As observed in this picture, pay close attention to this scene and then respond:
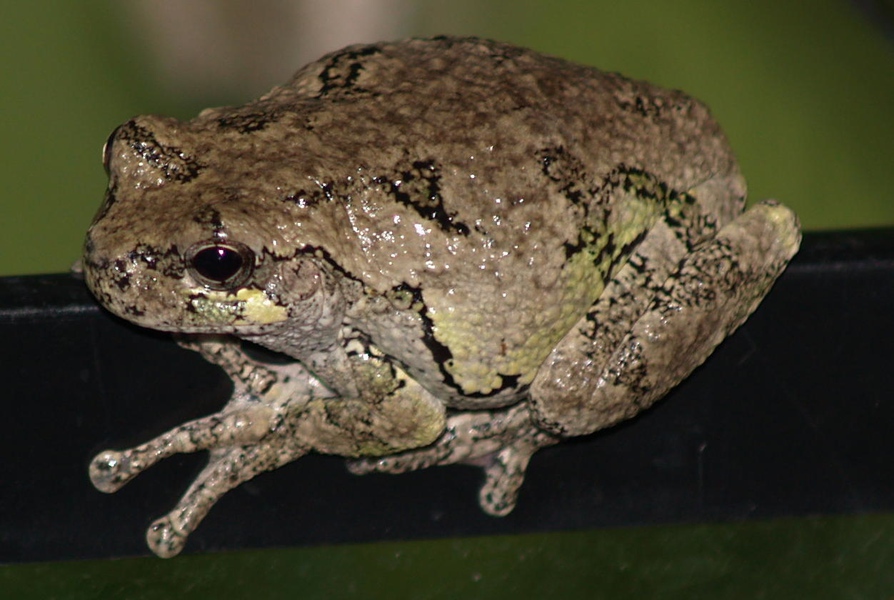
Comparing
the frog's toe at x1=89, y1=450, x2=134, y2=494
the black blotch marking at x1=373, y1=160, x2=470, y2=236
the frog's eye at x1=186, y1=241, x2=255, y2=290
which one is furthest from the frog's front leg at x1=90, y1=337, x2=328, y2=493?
the black blotch marking at x1=373, y1=160, x2=470, y2=236

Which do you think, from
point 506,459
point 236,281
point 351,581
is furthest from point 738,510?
point 351,581

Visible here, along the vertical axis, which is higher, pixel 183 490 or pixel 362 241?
pixel 362 241

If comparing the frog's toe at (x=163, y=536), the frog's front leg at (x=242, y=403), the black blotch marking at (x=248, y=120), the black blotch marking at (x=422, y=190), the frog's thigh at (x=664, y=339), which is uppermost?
the black blotch marking at (x=248, y=120)

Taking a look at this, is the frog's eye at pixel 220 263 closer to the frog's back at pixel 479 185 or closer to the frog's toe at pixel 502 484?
the frog's back at pixel 479 185

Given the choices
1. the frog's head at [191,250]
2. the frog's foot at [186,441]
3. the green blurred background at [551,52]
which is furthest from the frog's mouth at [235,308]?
the green blurred background at [551,52]

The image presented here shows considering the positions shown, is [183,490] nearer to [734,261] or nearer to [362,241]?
[362,241]

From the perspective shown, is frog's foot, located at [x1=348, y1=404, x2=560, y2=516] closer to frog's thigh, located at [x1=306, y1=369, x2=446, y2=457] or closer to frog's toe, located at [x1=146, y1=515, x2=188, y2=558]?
frog's thigh, located at [x1=306, y1=369, x2=446, y2=457]

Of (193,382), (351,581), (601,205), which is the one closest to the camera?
(193,382)
